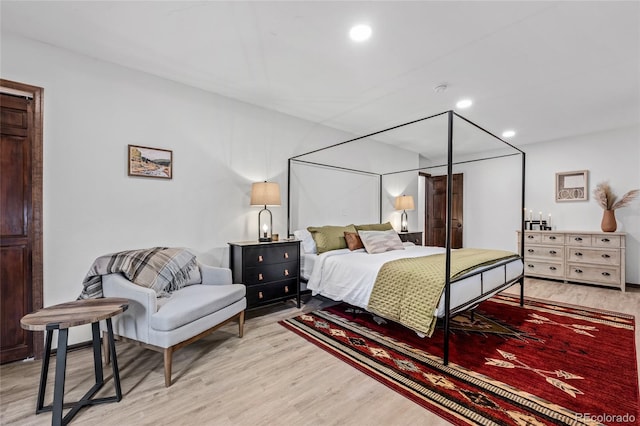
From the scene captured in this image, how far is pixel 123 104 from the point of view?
2.79 meters

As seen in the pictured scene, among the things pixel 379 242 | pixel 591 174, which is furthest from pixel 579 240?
pixel 379 242

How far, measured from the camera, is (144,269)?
2352 millimetres

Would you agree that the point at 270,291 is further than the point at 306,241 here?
No

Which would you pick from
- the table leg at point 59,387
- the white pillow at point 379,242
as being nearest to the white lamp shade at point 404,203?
the white pillow at point 379,242

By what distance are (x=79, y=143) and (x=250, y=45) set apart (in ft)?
5.87

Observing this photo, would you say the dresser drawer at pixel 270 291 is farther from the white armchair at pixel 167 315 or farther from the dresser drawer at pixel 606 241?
the dresser drawer at pixel 606 241

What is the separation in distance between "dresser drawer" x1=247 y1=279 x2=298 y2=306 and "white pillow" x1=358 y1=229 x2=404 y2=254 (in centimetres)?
108

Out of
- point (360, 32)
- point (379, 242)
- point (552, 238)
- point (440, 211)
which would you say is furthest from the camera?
Answer: point (440, 211)

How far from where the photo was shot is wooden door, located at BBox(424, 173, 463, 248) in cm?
663

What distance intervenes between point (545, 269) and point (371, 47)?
5.03 meters

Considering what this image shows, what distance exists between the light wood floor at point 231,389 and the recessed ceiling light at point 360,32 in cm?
266

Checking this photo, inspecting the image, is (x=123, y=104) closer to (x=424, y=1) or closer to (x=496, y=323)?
(x=424, y=1)

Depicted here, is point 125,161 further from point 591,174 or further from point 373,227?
point 591,174

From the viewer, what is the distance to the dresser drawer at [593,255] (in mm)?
4410
